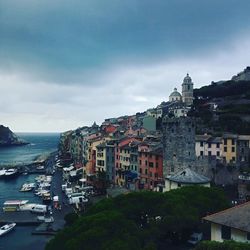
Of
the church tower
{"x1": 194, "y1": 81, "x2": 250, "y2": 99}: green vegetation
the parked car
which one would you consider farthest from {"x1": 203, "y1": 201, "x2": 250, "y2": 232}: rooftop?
the church tower

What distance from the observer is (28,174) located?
406 ft

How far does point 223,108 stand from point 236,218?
74.2 meters

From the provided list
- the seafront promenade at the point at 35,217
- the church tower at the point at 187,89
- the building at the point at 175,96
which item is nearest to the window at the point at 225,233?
the seafront promenade at the point at 35,217

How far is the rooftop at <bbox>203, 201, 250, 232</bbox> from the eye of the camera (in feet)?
101

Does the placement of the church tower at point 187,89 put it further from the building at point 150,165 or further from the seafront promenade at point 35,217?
the seafront promenade at point 35,217

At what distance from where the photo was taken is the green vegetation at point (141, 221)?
30.5 m

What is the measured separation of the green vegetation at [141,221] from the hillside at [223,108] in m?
46.9

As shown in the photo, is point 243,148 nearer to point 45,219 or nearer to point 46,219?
point 46,219

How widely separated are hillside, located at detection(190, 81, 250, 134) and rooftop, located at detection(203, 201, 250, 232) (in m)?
52.7

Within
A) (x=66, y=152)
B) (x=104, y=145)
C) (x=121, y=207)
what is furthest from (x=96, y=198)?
(x=66, y=152)

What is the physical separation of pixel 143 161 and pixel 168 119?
11019mm

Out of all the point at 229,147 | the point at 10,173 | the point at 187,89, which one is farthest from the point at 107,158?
the point at 187,89

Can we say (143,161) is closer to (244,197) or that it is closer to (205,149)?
(205,149)

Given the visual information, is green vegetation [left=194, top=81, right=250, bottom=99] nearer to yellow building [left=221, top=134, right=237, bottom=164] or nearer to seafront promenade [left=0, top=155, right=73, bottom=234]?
yellow building [left=221, top=134, right=237, bottom=164]
